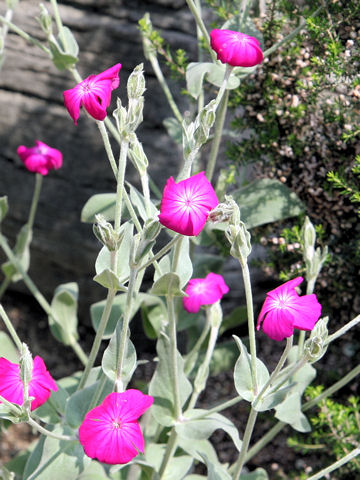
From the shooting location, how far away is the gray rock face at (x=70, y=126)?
1469 millimetres

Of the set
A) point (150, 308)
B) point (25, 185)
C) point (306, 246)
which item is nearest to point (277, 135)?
point (306, 246)

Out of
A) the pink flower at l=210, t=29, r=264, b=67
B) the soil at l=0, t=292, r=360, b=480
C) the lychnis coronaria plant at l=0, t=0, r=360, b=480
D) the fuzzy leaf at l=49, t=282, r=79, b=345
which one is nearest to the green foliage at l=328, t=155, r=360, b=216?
the lychnis coronaria plant at l=0, t=0, r=360, b=480

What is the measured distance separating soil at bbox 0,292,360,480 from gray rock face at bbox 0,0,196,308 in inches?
5.2

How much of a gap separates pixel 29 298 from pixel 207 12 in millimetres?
1038

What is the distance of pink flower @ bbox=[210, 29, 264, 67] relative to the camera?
0.77 metres

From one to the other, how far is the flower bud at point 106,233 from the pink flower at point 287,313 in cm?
18

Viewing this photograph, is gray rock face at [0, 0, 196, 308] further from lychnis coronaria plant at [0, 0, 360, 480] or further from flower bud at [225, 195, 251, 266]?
flower bud at [225, 195, 251, 266]

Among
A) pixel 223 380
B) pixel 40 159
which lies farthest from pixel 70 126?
pixel 223 380

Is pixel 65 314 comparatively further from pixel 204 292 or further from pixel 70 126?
pixel 70 126

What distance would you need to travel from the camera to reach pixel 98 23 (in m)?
1.48

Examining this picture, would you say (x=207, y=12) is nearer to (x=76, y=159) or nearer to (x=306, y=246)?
(x=76, y=159)

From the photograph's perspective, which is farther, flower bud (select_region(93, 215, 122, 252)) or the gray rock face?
the gray rock face

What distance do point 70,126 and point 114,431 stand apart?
1.08m

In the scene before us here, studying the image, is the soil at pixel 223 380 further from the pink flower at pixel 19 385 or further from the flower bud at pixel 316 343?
the pink flower at pixel 19 385
